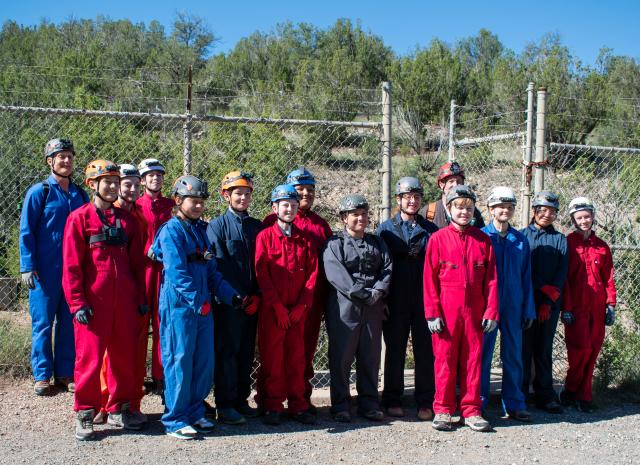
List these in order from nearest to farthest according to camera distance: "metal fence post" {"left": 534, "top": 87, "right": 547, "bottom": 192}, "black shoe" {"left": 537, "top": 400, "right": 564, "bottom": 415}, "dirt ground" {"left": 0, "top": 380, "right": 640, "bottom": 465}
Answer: "dirt ground" {"left": 0, "top": 380, "right": 640, "bottom": 465}, "black shoe" {"left": 537, "top": 400, "right": 564, "bottom": 415}, "metal fence post" {"left": 534, "top": 87, "right": 547, "bottom": 192}

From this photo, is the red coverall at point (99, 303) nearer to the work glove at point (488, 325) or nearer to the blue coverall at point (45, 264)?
the blue coverall at point (45, 264)

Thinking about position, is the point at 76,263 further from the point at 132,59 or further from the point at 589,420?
the point at 132,59

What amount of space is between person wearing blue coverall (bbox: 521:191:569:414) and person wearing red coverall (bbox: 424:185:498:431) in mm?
753

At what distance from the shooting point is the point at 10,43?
3284cm

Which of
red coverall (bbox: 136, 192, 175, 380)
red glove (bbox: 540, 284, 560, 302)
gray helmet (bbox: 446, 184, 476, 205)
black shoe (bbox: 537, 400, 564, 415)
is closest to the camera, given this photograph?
gray helmet (bbox: 446, 184, 476, 205)

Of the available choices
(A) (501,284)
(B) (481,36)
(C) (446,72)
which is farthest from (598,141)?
(B) (481,36)

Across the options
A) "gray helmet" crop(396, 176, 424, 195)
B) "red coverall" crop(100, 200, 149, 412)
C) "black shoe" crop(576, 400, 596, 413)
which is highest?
"gray helmet" crop(396, 176, 424, 195)

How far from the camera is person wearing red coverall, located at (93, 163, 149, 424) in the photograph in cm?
536

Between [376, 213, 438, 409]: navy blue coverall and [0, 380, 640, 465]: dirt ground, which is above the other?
[376, 213, 438, 409]: navy blue coverall

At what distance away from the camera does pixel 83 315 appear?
16.3 ft

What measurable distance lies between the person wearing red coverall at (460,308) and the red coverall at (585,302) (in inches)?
43.1

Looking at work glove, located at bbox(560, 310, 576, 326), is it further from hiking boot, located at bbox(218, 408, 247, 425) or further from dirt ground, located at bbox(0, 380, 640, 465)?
hiking boot, located at bbox(218, 408, 247, 425)

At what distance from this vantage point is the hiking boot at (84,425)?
502 cm

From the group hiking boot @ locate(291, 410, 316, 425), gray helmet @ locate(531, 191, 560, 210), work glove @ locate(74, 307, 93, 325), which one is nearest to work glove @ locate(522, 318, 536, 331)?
gray helmet @ locate(531, 191, 560, 210)
